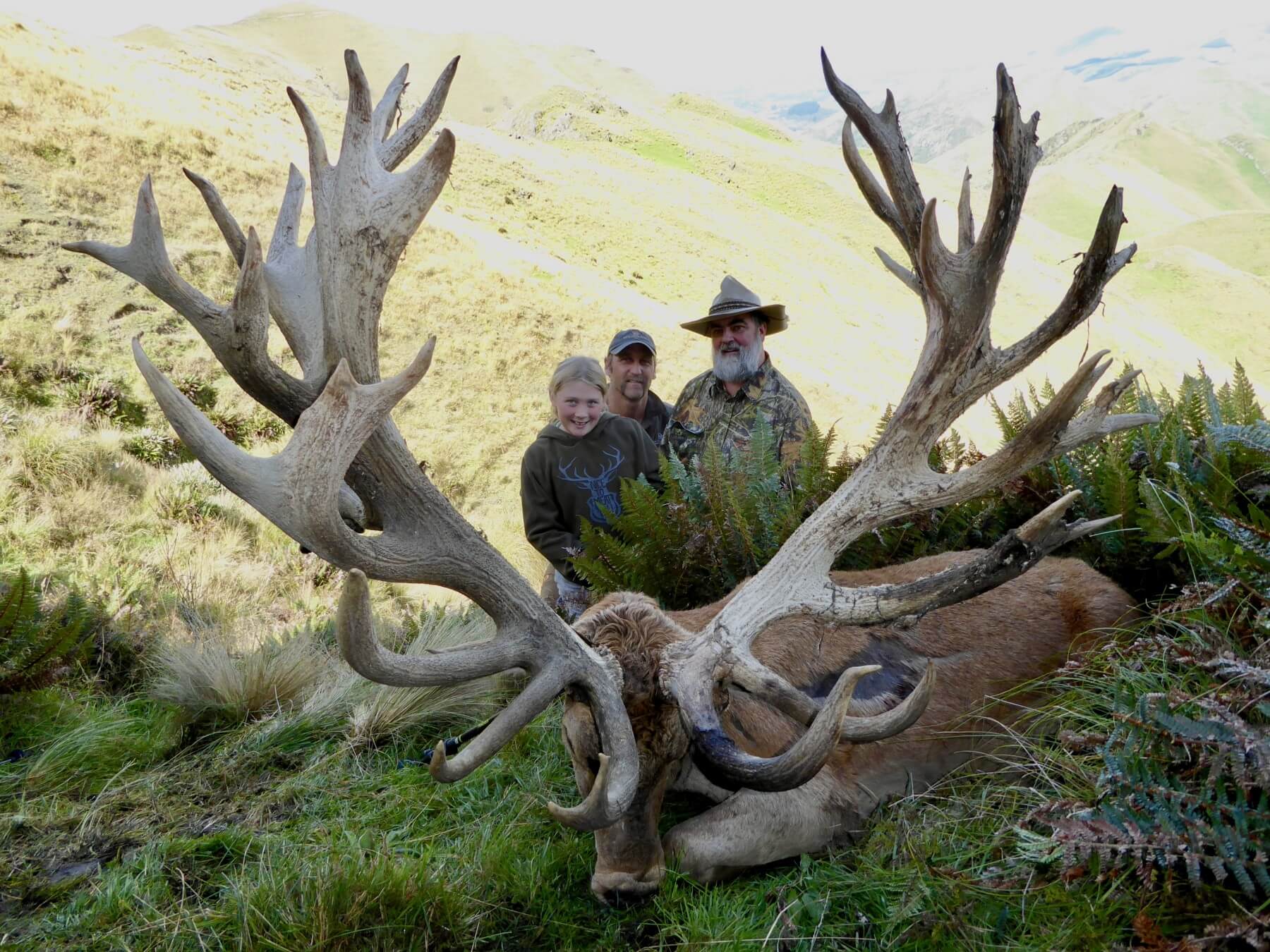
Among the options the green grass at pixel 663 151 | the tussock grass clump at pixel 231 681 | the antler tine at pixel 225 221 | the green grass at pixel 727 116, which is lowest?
the tussock grass clump at pixel 231 681

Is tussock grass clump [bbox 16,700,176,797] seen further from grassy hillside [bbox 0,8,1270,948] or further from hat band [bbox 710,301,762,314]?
hat band [bbox 710,301,762,314]

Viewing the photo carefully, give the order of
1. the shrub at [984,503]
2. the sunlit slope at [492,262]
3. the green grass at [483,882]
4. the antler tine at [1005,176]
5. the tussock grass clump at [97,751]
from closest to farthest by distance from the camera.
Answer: the green grass at [483,882]
the antler tine at [1005,176]
the shrub at [984,503]
the tussock grass clump at [97,751]
the sunlit slope at [492,262]

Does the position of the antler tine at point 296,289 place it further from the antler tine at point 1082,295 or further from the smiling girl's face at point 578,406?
the smiling girl's face at point 578,406

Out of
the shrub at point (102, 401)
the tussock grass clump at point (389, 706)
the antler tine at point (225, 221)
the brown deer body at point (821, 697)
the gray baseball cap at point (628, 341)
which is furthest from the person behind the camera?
the shrub at point (102, 401)

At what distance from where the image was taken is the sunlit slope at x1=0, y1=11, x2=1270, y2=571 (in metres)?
14.8

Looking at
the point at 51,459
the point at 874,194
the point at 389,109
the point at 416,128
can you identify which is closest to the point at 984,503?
the point at 874,194

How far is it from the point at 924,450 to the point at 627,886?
1940 mm

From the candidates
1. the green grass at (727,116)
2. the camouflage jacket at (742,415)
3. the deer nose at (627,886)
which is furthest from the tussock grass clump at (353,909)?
the green grass at (727,116)

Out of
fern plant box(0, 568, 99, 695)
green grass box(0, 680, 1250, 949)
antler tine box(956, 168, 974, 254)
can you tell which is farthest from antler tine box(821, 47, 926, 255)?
fern plant box(0, 568, 99, 695)

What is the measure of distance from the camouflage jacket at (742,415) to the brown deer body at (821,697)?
3249mm

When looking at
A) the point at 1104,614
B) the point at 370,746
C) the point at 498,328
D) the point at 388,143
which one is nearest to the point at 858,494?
the point at 1104,614

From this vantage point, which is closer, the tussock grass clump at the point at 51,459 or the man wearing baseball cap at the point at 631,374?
the man wearing baseball cap at the point at 631,374

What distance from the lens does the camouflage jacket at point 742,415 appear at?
7.05 meters

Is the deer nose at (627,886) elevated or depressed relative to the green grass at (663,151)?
depressed
